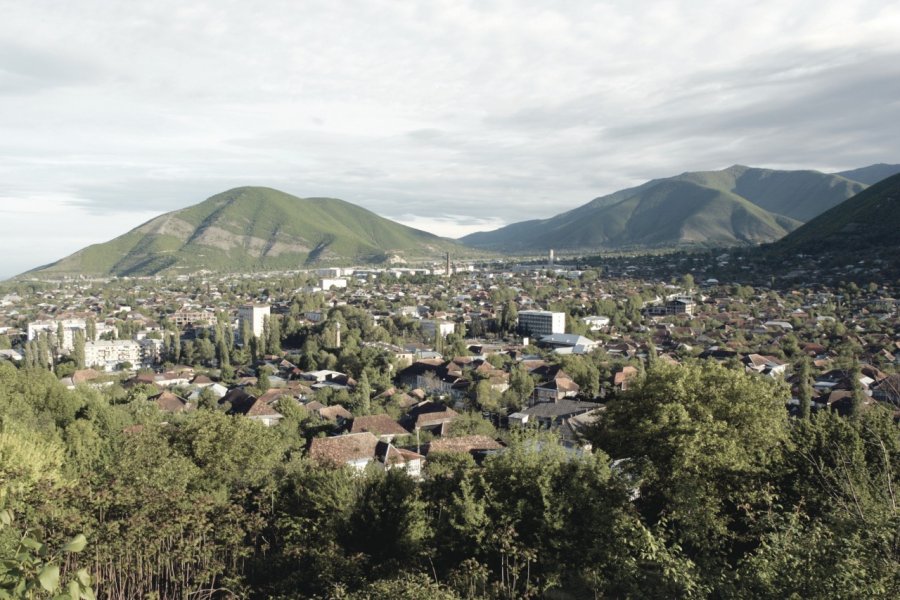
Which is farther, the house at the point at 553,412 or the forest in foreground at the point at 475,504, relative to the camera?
the house at the point at 553,412

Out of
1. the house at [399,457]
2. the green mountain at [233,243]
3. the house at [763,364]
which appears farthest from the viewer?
the green mountain at [233,243]

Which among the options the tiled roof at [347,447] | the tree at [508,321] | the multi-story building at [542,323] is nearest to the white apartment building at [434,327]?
the tree at [508,321]

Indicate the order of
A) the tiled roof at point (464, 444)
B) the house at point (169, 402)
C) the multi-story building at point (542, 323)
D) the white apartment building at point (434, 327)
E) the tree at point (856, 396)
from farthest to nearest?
the multi-story building at point (542, 323)
the white apartment building at point (434, 327)
the house at point (169, 402)
the tree at point (856, 396)
the tiled roof at point (464, 444)

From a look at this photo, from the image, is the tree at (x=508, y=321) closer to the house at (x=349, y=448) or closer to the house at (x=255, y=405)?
the house at (x=255, y=405)

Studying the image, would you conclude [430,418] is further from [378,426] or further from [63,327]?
[63,327]

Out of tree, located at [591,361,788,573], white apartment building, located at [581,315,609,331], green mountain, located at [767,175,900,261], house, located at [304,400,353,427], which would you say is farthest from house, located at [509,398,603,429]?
green mountain, located at [767,175,900,261]
